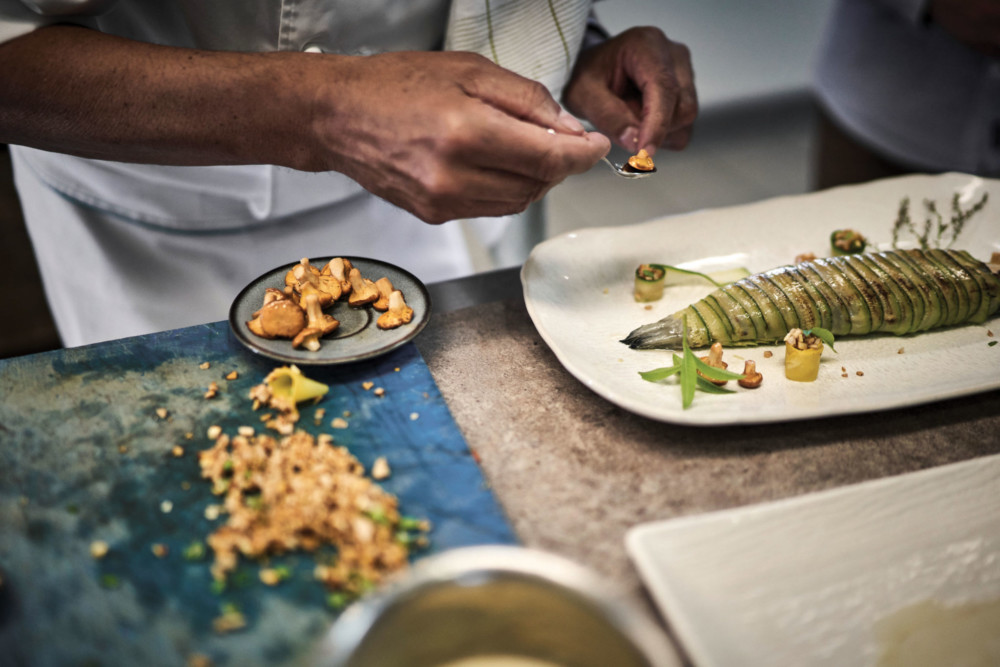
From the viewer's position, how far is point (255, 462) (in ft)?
4.00

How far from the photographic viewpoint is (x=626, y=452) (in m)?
1.33

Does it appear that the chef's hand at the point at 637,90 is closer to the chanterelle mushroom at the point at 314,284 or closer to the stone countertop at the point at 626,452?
the stone countertop at the point at 626,452

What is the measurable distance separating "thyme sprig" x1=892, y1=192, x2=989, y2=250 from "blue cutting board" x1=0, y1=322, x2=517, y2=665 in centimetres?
139

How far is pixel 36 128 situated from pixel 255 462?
2.84 ft

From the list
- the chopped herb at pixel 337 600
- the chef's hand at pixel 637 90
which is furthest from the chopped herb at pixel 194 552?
the chef's hand at pixel 637 90

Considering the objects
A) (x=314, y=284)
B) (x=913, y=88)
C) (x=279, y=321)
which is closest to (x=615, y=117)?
(x=314, y=284)

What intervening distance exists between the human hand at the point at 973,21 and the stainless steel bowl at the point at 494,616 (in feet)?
8.74

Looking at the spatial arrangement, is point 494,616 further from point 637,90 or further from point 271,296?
point 637,90

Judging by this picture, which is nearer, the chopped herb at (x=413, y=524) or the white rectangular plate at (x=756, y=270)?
the chopped herb at (x=413, y=524)

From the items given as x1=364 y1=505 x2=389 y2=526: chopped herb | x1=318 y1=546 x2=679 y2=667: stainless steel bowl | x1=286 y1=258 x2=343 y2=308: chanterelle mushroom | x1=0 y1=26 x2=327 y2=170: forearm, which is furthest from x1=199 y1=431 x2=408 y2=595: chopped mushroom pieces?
x1=0 y1=26 x2=327 y2=170: forearm

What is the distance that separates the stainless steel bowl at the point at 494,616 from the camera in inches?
34.3

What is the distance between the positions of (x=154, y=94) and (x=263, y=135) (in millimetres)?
226

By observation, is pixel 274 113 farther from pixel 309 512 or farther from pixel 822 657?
pixel 822 657

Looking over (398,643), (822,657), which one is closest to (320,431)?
(398,643)
